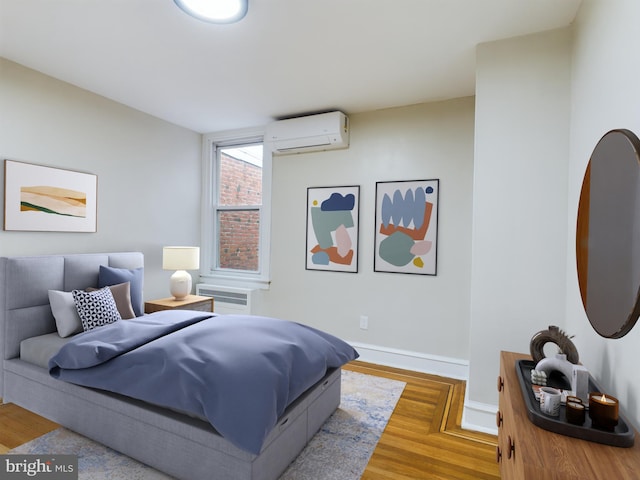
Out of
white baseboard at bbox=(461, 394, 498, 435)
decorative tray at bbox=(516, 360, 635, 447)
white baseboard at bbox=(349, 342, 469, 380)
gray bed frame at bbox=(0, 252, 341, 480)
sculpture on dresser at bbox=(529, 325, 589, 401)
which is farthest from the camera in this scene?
white baseboard at bbox=(349, 342, 469, 380)

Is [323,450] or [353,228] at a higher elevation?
[353,228]

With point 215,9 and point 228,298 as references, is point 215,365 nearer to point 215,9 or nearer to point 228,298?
point 215,9

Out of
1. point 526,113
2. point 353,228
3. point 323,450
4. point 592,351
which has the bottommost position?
point 323,450

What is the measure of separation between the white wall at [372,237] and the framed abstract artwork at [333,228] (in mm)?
76

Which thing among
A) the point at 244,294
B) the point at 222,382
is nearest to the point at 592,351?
the point at 222,382

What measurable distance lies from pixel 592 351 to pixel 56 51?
386 cm

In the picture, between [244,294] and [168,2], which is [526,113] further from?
[244,294]

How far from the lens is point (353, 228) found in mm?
3656

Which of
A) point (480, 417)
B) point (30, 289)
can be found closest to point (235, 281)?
point (30, 289)

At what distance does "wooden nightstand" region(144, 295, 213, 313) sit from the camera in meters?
3.46

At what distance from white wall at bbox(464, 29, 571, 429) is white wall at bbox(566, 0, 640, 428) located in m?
0.09

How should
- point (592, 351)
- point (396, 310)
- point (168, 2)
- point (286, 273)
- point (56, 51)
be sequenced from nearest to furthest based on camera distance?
point (592, 351)
point (168, 2)
point (56, 51)
point (396, 310)
point (286, 273)

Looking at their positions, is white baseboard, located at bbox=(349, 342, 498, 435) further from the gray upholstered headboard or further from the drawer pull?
the gray upholstered headboard

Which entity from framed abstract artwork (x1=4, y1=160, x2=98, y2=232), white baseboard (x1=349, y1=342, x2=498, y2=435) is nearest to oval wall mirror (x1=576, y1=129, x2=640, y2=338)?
white baseboard (x1=349, y1=342, x2=498, y2=435)
